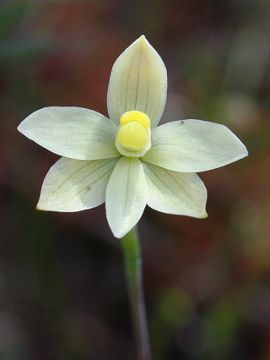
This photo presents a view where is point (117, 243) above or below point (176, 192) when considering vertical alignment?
below

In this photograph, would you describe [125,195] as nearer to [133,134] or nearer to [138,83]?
[133,134]

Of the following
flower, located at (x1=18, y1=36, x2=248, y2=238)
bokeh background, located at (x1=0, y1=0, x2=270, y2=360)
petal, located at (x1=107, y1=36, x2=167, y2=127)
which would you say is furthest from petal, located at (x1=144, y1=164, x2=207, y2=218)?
bokeh background, located at (x1=0, y1=0, x2=270, y2=360)

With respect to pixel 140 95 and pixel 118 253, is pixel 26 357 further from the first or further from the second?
pixel 140 95

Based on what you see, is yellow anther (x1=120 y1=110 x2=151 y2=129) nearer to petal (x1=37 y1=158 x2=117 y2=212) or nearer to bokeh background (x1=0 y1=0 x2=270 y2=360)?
petal (x1=37 y1=158 x2=117 y2=212)

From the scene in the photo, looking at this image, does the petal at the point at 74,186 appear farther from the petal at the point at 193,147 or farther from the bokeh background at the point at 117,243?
the bokeh background at the point at 117,243

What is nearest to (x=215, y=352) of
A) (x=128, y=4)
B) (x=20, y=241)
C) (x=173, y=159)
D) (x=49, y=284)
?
(x=49, y=284)

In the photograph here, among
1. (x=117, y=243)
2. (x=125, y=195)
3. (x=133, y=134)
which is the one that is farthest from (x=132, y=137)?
(x=117, y=243)
